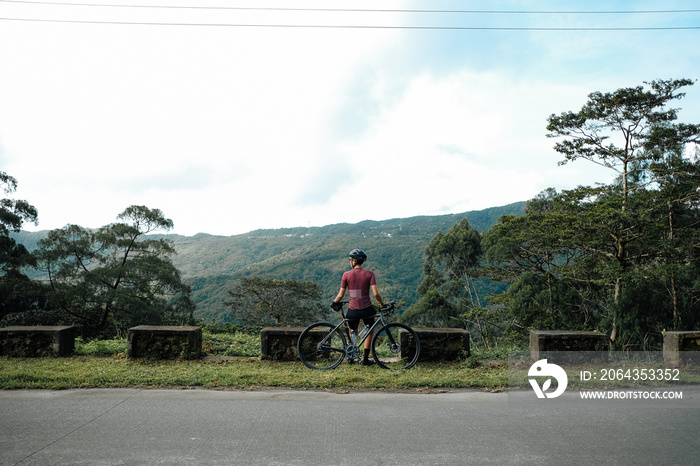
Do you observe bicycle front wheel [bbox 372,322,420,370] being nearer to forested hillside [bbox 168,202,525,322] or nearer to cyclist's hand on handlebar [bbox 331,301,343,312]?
cyclist's hand on handlebar [bbox 331,301,343,312]

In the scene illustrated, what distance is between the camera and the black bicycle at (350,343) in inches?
254

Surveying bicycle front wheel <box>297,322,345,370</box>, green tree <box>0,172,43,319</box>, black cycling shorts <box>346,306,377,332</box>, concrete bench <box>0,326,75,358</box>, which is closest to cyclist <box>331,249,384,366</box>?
black cycling shorts <box>346,306,377,332</box>

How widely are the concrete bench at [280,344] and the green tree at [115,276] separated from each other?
65.5ft

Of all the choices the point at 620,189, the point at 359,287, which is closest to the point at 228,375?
the point at 359,287

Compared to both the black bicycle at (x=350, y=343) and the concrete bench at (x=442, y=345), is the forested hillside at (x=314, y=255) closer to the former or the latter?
the concrete bench at (x=442, y=345)

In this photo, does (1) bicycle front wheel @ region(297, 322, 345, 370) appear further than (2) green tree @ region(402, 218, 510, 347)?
No

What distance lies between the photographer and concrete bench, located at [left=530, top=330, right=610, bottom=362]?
6523 mm

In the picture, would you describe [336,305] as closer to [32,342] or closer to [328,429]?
[328,429]

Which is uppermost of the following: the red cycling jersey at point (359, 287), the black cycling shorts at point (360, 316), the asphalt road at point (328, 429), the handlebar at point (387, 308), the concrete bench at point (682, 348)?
the red cycling jersey at point (359, 287)

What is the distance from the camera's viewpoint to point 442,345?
6.78m

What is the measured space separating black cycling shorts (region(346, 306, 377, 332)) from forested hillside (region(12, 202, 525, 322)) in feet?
122

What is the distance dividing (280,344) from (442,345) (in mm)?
2303

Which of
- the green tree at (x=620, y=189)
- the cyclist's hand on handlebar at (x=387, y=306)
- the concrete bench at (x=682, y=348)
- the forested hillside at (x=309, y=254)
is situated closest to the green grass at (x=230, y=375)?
the cyclist's hand on handlebar at (x=387, y=306)

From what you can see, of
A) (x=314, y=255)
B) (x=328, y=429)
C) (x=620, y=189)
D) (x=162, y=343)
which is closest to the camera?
(x=328, y=429)
